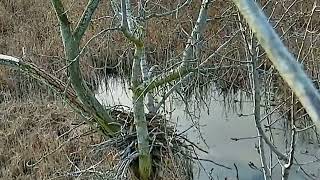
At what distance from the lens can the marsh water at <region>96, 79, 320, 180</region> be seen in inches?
157

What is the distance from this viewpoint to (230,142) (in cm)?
443

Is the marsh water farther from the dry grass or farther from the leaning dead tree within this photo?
the dry grass

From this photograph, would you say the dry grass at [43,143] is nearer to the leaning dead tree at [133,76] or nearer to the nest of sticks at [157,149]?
the nest of sticks at [157,149]

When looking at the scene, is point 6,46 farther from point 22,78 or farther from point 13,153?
point 13,153

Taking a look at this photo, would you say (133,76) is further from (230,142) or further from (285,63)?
(285,63)

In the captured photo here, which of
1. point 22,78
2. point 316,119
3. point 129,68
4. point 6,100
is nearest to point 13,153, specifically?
point 6,100

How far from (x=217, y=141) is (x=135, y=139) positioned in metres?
1.06

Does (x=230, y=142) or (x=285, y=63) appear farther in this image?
(x=230, y=142)

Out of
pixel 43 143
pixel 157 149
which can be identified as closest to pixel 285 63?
pixel 157 149

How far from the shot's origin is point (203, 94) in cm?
495

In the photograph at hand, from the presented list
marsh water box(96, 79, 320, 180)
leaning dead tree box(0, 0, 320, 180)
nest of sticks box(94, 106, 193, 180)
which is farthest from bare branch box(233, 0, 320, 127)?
marsh water box(96, 79, 320, 180)

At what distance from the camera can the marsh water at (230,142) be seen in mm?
3977

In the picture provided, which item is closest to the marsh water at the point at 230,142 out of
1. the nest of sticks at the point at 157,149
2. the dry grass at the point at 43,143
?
the nest of sticks at the point at 157,149

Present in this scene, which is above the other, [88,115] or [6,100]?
[6,100]
